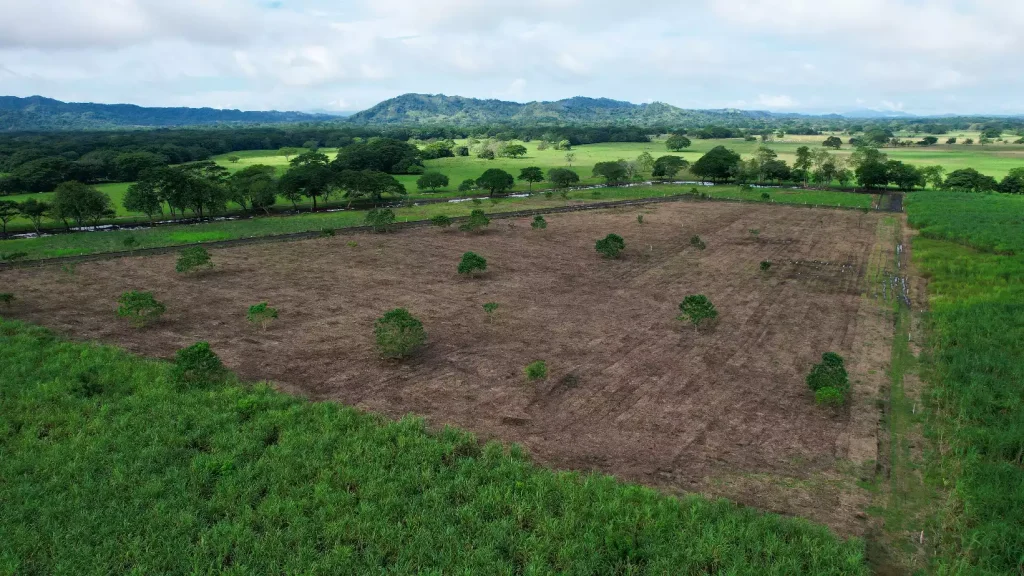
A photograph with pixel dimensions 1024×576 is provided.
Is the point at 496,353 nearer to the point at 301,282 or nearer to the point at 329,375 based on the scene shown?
the point at 329,375

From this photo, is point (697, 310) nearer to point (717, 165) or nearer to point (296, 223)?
point (296, 223)

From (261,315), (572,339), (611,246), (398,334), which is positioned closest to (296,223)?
(261,315)

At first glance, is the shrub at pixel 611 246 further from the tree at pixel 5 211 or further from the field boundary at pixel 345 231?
the tree at pixel 5 211

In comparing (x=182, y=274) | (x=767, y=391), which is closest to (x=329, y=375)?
(x=767, y=391)

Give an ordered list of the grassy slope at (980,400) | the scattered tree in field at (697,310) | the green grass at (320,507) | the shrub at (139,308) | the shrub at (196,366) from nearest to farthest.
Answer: the green grass at (320,507) < the grassy slope at (980,400) < the shrub at (196,366) < the shrub at (139,308) < the scattered tree in field at (697,310)

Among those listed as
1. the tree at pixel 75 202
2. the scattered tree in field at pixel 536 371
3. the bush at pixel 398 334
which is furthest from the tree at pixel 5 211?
the scattered tree in field at pixel 536 371

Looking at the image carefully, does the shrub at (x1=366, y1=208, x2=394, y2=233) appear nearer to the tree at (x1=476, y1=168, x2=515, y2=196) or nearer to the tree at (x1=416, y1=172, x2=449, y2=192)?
the tree at (x1=476, y1=168, x2=515, y2=196)

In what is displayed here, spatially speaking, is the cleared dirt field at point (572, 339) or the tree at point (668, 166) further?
the tree at point (668, 166)

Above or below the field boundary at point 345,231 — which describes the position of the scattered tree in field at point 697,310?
below

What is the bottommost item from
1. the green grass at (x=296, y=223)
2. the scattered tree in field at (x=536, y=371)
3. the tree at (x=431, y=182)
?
the scattered tree in field at (x=536, y=371)
